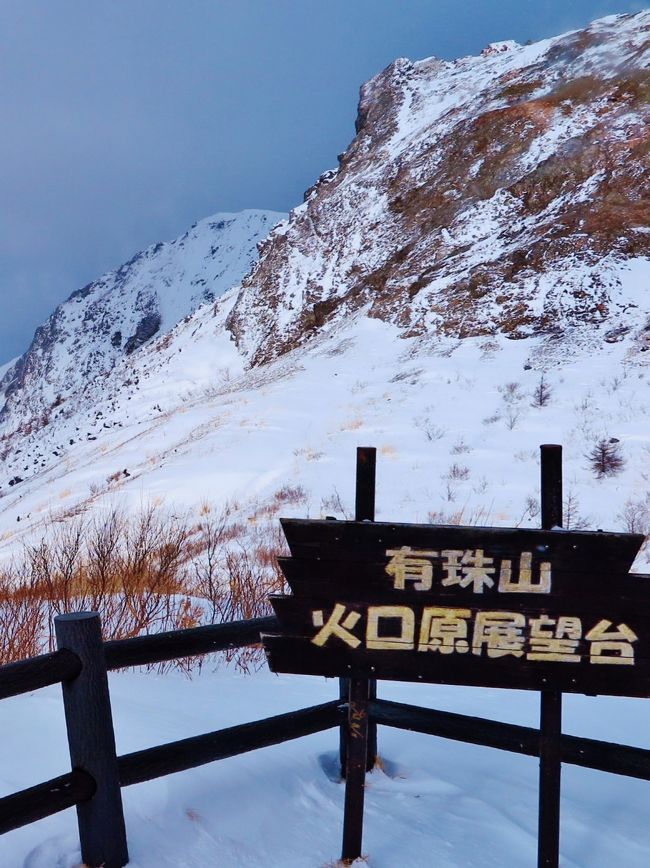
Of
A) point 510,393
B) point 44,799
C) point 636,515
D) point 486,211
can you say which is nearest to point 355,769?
point 44,799

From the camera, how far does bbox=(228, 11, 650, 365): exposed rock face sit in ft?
76.3

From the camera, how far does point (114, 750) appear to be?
251cm

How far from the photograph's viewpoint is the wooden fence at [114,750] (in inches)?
93.1

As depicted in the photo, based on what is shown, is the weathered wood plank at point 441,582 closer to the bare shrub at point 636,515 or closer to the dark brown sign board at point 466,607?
the dark brown sign board at point 466,607

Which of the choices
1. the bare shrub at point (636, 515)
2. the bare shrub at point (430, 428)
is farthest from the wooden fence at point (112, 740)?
the bare shrub at point (430, 428)

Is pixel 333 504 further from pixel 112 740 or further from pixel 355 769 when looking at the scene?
pixel 112 740

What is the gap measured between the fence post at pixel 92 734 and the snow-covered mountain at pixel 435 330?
6.70 meters

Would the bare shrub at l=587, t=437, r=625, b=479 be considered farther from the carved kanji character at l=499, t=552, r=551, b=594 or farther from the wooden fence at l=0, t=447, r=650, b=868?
the carved kanji character at l=499, t=552, r=551, b=594

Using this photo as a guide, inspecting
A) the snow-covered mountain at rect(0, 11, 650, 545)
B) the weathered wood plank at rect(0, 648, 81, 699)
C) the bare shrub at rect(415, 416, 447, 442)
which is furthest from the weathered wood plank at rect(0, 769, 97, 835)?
the bare shrub at rect(415, 416, 447, 442)

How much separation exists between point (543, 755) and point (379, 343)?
22.4 metres

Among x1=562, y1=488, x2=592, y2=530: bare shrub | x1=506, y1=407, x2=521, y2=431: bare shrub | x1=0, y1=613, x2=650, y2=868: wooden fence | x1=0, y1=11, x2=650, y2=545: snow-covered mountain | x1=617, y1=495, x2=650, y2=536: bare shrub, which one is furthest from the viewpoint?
x1=506, y1=407, x2=521, y2=431: bare shrub

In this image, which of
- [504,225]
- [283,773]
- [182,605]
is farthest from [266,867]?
[504,225]

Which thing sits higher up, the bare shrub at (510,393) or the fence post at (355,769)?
the bare shrub at (510,393)

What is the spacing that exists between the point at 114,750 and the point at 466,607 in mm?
1426
